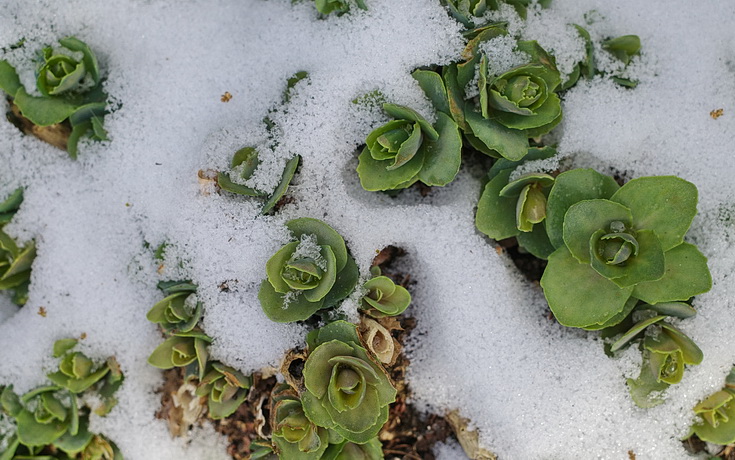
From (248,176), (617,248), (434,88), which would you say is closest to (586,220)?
(617,248)

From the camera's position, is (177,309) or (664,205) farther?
(177,309)

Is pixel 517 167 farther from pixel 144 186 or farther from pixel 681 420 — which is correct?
pixel 144 186

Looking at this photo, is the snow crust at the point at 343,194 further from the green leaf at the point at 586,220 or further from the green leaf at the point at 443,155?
the green leaf at the point at 586,220

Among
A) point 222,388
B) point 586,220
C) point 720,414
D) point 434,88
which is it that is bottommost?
point 222,388

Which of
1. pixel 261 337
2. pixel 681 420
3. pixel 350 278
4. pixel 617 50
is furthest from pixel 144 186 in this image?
pixel 681 420

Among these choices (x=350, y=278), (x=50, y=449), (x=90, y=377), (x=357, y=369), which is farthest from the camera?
(x=50, y=449)

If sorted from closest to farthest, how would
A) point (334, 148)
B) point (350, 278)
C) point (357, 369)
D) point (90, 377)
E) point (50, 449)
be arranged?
point (357, 369) < point (350, 278) < point (334, 148) < point (90, 377) < point (50, 449)

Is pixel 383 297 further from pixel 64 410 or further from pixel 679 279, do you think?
pixel 64 410
